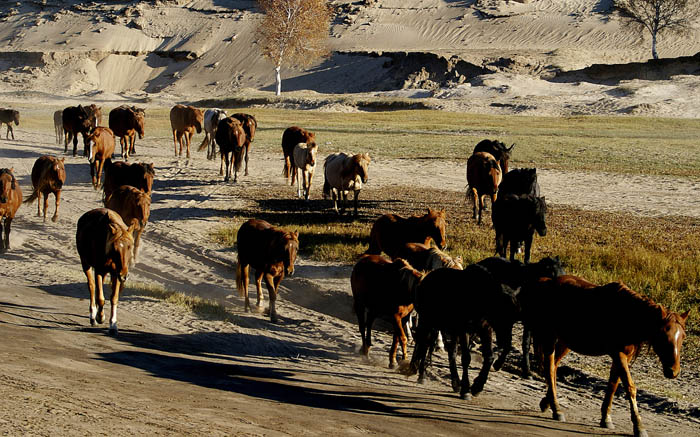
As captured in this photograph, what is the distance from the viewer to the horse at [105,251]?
11000 millimetres

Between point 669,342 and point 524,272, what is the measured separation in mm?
2677

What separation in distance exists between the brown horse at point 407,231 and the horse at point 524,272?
8.03 ft

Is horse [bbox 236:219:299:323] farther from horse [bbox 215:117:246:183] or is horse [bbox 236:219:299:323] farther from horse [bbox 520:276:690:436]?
horse [bbox 215:117:246:183]

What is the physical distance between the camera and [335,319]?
42.1ft

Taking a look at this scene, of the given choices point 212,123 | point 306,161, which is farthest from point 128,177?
point 212,123

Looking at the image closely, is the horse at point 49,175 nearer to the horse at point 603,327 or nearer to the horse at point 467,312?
the horse at point 467,312

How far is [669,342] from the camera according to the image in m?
7.52

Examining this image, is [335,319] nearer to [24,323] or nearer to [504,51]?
[24,323]

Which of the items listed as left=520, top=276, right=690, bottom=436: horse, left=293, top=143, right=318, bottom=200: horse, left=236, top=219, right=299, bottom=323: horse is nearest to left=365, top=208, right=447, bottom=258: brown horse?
left=236, top=219, right=299, bottom=323: horse

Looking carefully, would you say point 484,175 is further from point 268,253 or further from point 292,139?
point 268,253

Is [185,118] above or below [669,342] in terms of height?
above

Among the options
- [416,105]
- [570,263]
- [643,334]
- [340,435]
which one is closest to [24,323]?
[340,435]

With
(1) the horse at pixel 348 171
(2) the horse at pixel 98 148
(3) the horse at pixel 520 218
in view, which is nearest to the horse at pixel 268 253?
(3) the horse at pixel 520 218

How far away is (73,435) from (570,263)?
1087cm
